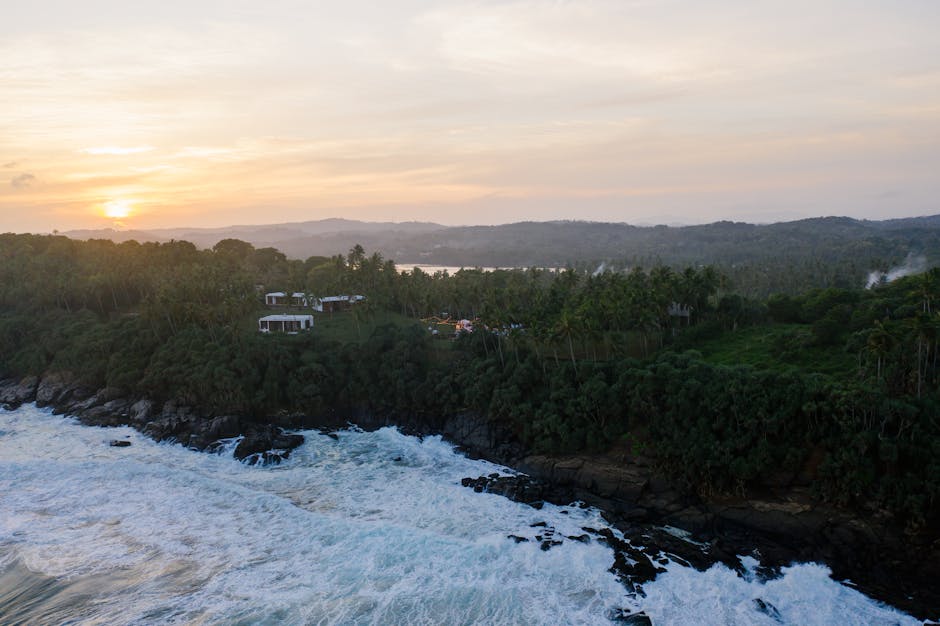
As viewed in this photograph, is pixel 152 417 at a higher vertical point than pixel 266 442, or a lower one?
higher

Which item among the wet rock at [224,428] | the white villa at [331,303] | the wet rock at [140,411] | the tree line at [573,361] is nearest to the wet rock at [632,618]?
the tree line at [573,361]

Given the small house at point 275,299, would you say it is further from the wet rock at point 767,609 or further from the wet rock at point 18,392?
the wet rock at point 767,609

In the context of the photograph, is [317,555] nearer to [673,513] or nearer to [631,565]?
[631,565]

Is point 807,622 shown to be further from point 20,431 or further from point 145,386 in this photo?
point 20,431

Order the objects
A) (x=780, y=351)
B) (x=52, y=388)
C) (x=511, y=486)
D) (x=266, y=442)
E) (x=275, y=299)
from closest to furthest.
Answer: (x=511, y=486) → (x=780, y=351) → (x=266, y=442) → (x=52, y=388) → (x=275, y=299)

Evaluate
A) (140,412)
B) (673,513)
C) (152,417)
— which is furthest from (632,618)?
(140,412)

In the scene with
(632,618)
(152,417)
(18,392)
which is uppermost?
(18,392)

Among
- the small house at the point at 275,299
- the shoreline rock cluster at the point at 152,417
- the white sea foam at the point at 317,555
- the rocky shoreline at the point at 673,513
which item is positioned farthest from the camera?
the small house at the point at 275,299
